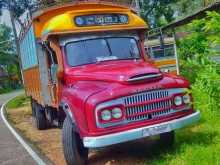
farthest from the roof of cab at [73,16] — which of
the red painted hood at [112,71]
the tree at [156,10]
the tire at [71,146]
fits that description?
the tree at [156,10]

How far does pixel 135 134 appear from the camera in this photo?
7.45 metres

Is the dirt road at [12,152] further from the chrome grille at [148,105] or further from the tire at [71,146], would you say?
the chrome grille at [148,105]

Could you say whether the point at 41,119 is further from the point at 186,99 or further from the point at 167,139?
the point at 186,99

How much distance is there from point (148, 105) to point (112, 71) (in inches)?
38.1

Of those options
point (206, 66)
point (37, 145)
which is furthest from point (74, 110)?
point (37, 145)

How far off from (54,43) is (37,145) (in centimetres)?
337

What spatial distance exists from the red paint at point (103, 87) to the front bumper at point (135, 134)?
0.08 m

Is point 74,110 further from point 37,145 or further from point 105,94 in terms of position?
point 37,145

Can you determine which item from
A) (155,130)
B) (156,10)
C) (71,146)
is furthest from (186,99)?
(156,10)

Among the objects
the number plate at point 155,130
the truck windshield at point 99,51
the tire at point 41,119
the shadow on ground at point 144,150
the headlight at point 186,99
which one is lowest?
the tire at point 41,119

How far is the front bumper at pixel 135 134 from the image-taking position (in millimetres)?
Result: 7270

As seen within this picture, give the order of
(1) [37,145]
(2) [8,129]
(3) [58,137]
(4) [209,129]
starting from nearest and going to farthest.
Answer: (4) [209,129]
(1) [37,145]
(3) [58,137]
(2) [8,129]

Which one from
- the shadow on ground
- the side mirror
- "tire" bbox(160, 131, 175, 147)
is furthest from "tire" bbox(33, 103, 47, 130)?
"tire" bbox(160, 131, 175, 147)

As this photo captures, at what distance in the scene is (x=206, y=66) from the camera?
5.78 m
